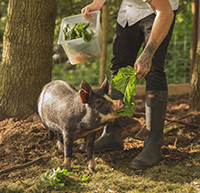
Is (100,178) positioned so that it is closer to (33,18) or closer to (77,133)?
(77,133)

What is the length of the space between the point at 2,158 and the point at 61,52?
488 cm

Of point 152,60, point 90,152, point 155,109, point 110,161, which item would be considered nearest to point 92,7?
point 152,60

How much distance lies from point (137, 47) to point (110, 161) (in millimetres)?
1320

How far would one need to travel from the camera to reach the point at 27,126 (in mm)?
3512

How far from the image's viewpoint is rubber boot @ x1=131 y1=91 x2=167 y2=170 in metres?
2.83

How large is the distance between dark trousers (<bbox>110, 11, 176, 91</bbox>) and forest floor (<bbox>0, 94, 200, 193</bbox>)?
0.82 metres

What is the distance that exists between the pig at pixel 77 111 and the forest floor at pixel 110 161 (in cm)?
26

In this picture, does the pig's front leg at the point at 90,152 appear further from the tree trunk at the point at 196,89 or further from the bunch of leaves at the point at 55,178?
the tree trunk at the point at 196,89

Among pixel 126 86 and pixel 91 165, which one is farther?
pixel 91 165

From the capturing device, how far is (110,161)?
300 cm

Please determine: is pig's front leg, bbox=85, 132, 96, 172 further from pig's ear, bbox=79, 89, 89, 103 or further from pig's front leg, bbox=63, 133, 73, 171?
pig's ear, bbox=79, 89, 89, 103

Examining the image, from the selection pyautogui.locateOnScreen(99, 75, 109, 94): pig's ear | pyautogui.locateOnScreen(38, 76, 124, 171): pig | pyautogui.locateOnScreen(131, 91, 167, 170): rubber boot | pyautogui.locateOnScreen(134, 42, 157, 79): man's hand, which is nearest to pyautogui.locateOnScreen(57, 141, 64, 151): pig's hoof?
pyautogui.locateOnScreen(38, 76, 124, 171): pig

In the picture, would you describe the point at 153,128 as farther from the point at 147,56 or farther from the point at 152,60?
the point at 147,56

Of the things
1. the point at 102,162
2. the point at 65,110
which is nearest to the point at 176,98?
A: the point at 102,162
